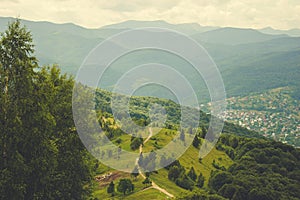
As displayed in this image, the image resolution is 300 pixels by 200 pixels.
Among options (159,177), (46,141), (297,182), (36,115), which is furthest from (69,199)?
(297,182)

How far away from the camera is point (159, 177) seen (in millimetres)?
55812

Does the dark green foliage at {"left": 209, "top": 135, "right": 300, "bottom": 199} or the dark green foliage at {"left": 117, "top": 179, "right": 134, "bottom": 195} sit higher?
the dark green foliage at {"left": 117, "top": 179, "right": 134, "bottom": 195}

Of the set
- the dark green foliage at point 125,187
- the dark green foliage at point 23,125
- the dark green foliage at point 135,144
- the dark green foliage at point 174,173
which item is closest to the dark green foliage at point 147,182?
the dark green foliage at point 125,187

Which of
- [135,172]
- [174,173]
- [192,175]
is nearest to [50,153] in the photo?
[135,172]

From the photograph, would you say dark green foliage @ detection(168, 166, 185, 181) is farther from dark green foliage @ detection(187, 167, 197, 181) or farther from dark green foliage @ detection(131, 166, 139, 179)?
dark green foliage @ detection(131, 166, 139, 179)

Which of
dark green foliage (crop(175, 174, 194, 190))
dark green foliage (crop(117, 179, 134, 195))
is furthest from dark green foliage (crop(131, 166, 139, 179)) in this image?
dark green foliage (crop(175, 174, 194, 190))

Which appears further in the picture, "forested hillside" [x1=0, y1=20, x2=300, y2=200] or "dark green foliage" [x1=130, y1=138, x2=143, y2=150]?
"dark green foliage" [x1=130, y1=138, x2=143, y2=150]

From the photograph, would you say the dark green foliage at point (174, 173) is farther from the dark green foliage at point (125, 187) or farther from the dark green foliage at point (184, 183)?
the dark green foliage at point (125, 187)

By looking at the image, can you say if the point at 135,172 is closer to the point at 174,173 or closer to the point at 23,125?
the point at 174,173

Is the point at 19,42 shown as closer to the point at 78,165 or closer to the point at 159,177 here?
the point at 78,165

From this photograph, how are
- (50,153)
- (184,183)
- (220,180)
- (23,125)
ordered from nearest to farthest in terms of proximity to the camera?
(23,125), (50,153), (184,183), (220,180)

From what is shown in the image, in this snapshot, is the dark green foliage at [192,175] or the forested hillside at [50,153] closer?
the forested hillside at [50,153]

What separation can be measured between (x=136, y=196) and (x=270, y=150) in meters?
43.2

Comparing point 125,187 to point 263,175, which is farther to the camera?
point 263,175
